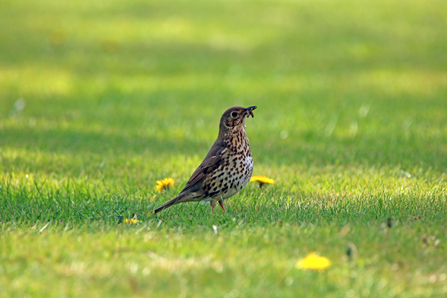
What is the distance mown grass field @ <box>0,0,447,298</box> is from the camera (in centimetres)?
346

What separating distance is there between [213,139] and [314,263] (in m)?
4.99

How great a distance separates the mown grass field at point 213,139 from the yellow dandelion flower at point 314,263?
0.05 metres

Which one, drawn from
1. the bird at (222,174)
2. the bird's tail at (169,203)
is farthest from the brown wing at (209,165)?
the bird's tail at (169,203)

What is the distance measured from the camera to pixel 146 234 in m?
4.14

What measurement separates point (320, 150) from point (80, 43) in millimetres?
8936

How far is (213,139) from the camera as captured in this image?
8.25 meters

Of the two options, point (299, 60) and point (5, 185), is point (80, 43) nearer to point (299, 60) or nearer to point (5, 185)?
point (299, 60)

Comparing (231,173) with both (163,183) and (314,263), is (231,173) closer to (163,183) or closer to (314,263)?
(163,183)

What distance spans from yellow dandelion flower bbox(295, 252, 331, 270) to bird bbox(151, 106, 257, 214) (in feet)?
5.01

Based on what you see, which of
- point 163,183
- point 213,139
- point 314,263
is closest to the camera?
point 314,263

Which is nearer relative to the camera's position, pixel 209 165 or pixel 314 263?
pixel 314 263

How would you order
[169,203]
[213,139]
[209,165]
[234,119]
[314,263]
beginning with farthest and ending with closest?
[213,139] < [234,119] < [209,165] < [169,203] < [314,263]

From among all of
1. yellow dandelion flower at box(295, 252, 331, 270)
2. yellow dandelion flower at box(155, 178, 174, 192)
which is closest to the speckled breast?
yellow dandelion flower at box(155, 178, 174, 192)

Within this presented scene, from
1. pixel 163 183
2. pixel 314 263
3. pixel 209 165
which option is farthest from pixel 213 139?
pixel 314 263
